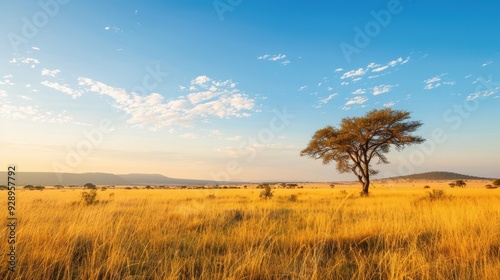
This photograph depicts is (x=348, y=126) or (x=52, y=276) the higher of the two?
(x=348, y=126)

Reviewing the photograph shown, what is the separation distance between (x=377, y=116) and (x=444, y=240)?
19131 millimetres

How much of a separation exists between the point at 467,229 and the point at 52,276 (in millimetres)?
7615

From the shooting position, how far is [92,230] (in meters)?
5.65

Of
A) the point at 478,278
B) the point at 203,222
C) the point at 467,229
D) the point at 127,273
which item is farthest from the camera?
the point at 203,222

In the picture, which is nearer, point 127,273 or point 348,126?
point 127,273

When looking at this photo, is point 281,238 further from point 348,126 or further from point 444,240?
point 348,126

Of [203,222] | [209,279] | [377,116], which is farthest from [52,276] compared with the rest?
[377,116]

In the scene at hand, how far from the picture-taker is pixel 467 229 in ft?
20.3

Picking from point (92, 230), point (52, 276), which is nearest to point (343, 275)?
point (52, 276)

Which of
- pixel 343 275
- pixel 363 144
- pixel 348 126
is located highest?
pixel 348 126

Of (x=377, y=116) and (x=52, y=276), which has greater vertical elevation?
(x=377, y=116)

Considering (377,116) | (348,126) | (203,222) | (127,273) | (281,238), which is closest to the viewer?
(127,273)

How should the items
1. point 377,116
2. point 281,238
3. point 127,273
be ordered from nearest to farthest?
point 127,273 < point 281,238 < point 377,116

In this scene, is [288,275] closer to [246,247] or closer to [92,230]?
[246,247]
